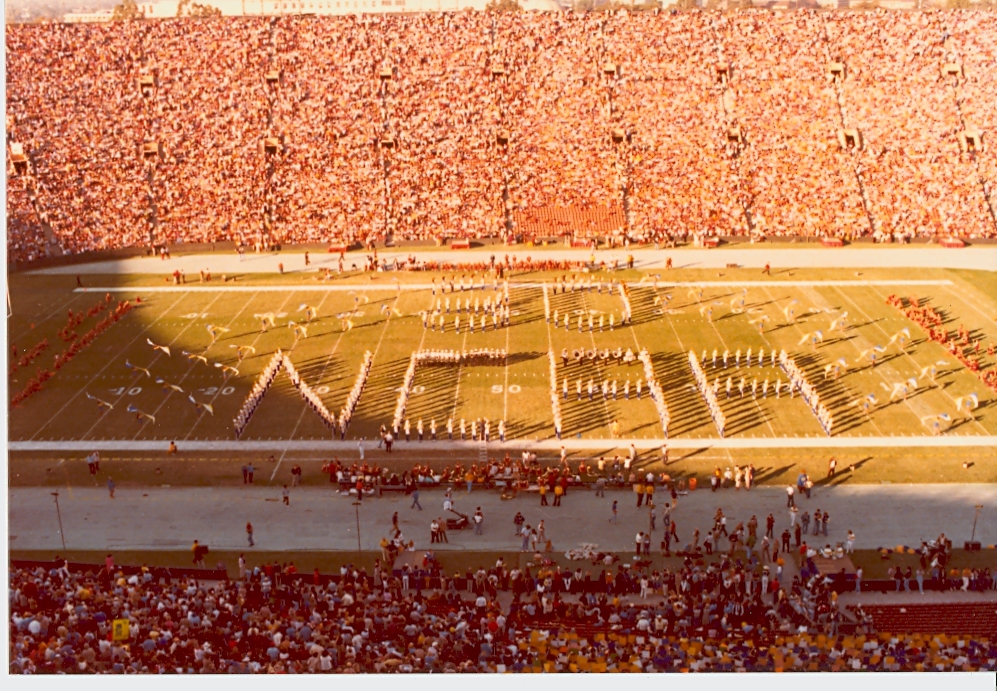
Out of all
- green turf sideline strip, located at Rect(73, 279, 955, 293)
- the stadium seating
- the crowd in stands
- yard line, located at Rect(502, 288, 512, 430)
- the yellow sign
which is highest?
the crowd in stands

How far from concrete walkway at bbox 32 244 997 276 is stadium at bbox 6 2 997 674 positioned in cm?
28

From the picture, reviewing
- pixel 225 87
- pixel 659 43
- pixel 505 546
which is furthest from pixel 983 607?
pixel 225 87

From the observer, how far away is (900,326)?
40531 millimetres

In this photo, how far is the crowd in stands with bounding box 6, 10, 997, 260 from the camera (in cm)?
5366

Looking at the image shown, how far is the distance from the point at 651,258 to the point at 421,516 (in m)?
25.0

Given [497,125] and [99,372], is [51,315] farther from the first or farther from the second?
[497,125]

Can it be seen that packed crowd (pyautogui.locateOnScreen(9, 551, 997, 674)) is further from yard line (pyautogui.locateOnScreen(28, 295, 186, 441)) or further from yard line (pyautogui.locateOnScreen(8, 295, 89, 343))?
yard line (pyautogui.locateOnScreen(8, 295, 89, 343))

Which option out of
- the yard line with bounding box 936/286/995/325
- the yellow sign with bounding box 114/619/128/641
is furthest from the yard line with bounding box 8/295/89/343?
the yard line with bounding box 936/286/995/325

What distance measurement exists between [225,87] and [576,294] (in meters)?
26.5

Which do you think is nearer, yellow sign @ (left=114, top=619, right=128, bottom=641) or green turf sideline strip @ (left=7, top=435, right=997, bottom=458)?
yellow sign @ (left=114, top=619, right=128, bottom=641)

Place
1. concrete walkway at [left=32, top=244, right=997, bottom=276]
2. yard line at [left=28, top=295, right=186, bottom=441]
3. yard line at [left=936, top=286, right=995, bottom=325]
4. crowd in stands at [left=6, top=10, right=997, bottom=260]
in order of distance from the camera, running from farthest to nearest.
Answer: crowd in stands at [left=6, top=10, right=997, bottom=260] < concrete walkway at [left=32, top=244, right=997, bottom=276] < yard line at [left=936, top=286, right=995, bottom=325] < yard line at [left=28, top=295, right=186, bottom=441]

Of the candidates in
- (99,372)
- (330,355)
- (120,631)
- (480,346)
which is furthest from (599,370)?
(120,631)

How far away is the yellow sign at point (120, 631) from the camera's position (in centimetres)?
2006

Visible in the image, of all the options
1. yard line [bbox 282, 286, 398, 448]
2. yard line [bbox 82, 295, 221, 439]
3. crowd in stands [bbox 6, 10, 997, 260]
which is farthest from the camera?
crowd in stands [bbox 6, 10, 997, 260]
